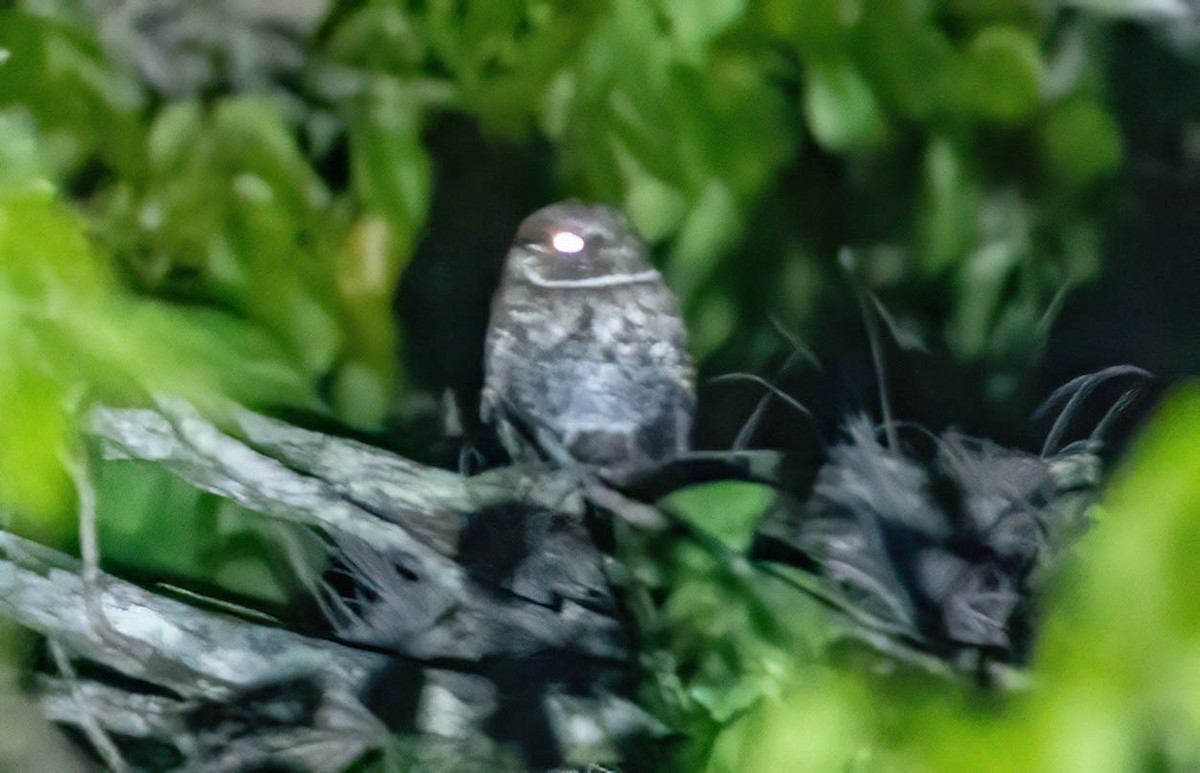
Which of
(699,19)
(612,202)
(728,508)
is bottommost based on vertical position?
(728,508)

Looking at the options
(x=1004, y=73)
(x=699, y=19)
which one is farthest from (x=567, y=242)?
(x=1004, y=73)

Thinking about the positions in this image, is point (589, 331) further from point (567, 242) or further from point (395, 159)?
point (395, 159)

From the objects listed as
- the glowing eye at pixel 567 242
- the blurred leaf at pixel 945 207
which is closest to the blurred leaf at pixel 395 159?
the glowing eye at pixel 567 242

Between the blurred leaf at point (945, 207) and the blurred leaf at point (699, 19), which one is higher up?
the blurred leaf at point (699, 19)

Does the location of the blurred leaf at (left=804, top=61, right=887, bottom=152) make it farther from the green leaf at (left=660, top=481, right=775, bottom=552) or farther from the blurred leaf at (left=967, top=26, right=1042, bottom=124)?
the green leaf at (left=660, top=481, right=775, bottom=552)

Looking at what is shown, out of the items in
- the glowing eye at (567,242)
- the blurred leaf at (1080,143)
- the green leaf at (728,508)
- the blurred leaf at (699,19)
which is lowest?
the green leaf at (728,508)

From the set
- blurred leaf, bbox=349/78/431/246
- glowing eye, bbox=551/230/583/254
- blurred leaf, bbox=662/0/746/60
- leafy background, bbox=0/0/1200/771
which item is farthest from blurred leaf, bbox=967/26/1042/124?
blurred leaf, bbox=349/78/431/246

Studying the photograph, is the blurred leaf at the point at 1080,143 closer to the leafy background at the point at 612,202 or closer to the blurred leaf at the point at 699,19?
the leafy background at the point at 612,202

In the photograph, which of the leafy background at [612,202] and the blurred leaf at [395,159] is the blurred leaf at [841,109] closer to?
the leafy background at [612,202]
